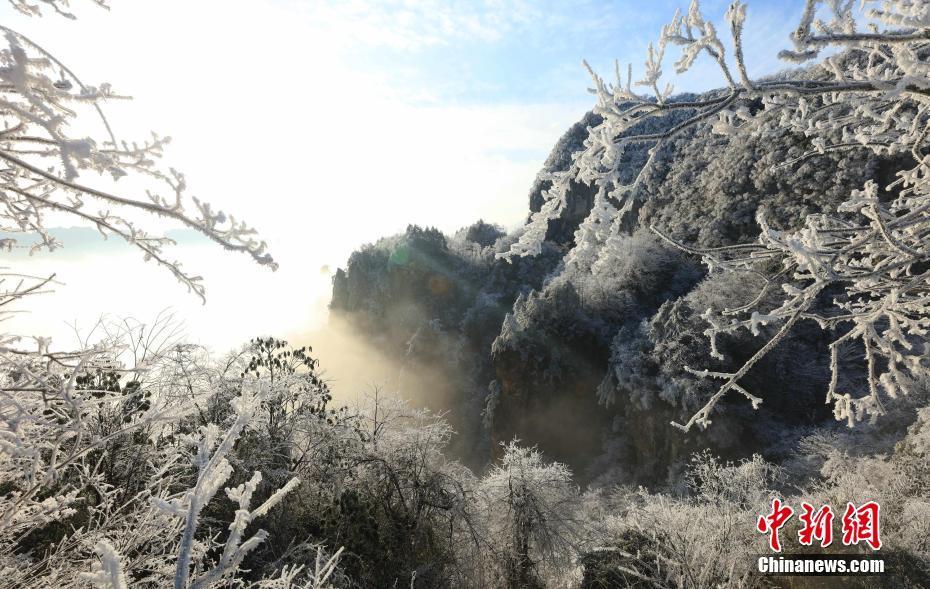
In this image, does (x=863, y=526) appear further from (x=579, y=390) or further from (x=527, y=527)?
(x=579, y=390)

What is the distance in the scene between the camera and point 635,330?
51.3ft

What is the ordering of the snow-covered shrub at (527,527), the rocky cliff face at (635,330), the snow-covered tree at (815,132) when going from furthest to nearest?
the rocky cliff face at (635,330)
the snow-covered shrub at (527,527)
the snow-covered tree at (815,132)

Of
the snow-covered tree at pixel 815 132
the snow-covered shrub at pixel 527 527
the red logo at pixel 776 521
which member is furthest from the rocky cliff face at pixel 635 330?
the snow-covered tree at pixel 815 132

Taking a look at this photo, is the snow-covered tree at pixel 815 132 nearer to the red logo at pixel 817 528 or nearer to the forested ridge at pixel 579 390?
the forested ridge at pixel 579 390

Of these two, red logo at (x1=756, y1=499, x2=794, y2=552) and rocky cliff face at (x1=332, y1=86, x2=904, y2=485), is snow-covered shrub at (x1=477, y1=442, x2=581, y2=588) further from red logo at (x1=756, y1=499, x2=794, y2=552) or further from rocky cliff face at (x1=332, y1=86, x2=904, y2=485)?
rocky cliff face at (x1=332, y1=86, x2=904, y2=485)

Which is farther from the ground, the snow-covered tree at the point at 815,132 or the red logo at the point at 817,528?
the snow-covered tree at the point at 815,132

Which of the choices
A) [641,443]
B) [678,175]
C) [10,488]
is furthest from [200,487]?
[678,175]

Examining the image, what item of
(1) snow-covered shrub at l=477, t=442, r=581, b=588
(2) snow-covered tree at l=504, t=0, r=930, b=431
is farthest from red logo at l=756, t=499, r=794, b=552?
(2) snow-covered tree at l=504, t=0, r=930, b=431

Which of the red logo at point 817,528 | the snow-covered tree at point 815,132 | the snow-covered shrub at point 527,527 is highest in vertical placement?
the snow-covered tree at point 815,132

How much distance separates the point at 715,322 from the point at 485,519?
7.95 meters

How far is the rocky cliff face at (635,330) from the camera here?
504 inches

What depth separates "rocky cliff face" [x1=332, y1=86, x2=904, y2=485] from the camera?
12.8 m

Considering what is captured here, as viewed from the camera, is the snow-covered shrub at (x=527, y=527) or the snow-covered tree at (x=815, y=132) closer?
the snow-covered tree at (x=815, y=132)

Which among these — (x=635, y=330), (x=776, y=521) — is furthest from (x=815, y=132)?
(x=635, y=330)
